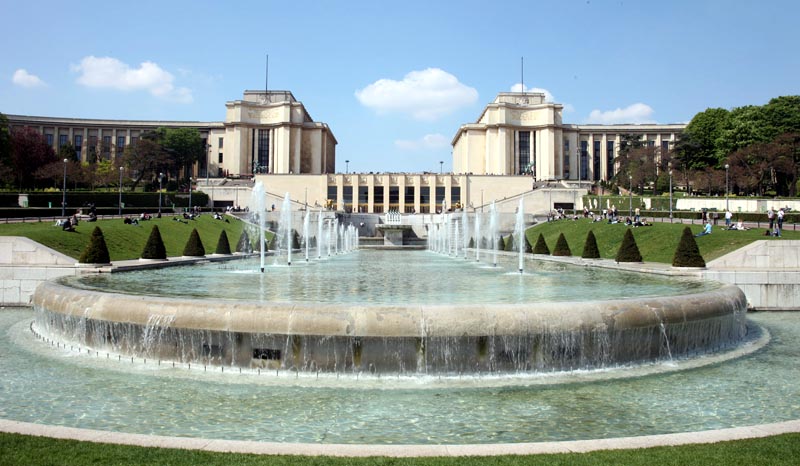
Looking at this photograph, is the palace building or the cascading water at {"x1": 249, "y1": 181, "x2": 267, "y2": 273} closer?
the cascading water at {"x1": 249, "y1": 181, "x2": 267, "y2": 273}

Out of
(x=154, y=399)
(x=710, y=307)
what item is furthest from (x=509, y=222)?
(x=154, y=399)

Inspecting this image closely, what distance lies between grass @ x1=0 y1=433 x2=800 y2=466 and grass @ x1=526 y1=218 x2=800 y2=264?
1023 inches

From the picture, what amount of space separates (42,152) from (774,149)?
9291 centimetres

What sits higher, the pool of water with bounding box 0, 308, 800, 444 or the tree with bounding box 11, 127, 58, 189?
the tree with bounding box 11, 127, 58, 189

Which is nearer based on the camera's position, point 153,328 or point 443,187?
point 153,328

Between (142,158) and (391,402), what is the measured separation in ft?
319

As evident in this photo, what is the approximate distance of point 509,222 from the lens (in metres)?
77.2

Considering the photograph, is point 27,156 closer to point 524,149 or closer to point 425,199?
point 425,199

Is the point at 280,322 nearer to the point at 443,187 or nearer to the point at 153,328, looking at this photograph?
the point at 153,328

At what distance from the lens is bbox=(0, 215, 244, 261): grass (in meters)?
29.8

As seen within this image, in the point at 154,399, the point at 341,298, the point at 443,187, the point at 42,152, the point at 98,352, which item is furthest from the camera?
the point at 443,187

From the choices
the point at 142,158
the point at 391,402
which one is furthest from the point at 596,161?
the point at 391,402

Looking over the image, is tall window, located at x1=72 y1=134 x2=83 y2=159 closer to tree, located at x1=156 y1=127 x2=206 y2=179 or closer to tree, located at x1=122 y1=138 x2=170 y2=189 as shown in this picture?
tree, located at x1=156 y1=127 x2=206 y2=179

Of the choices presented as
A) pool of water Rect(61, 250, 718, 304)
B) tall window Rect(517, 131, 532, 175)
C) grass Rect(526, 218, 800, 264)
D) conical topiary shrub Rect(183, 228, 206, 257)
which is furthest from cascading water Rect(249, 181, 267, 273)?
tall window Rect(517, 131, 532, 175)
